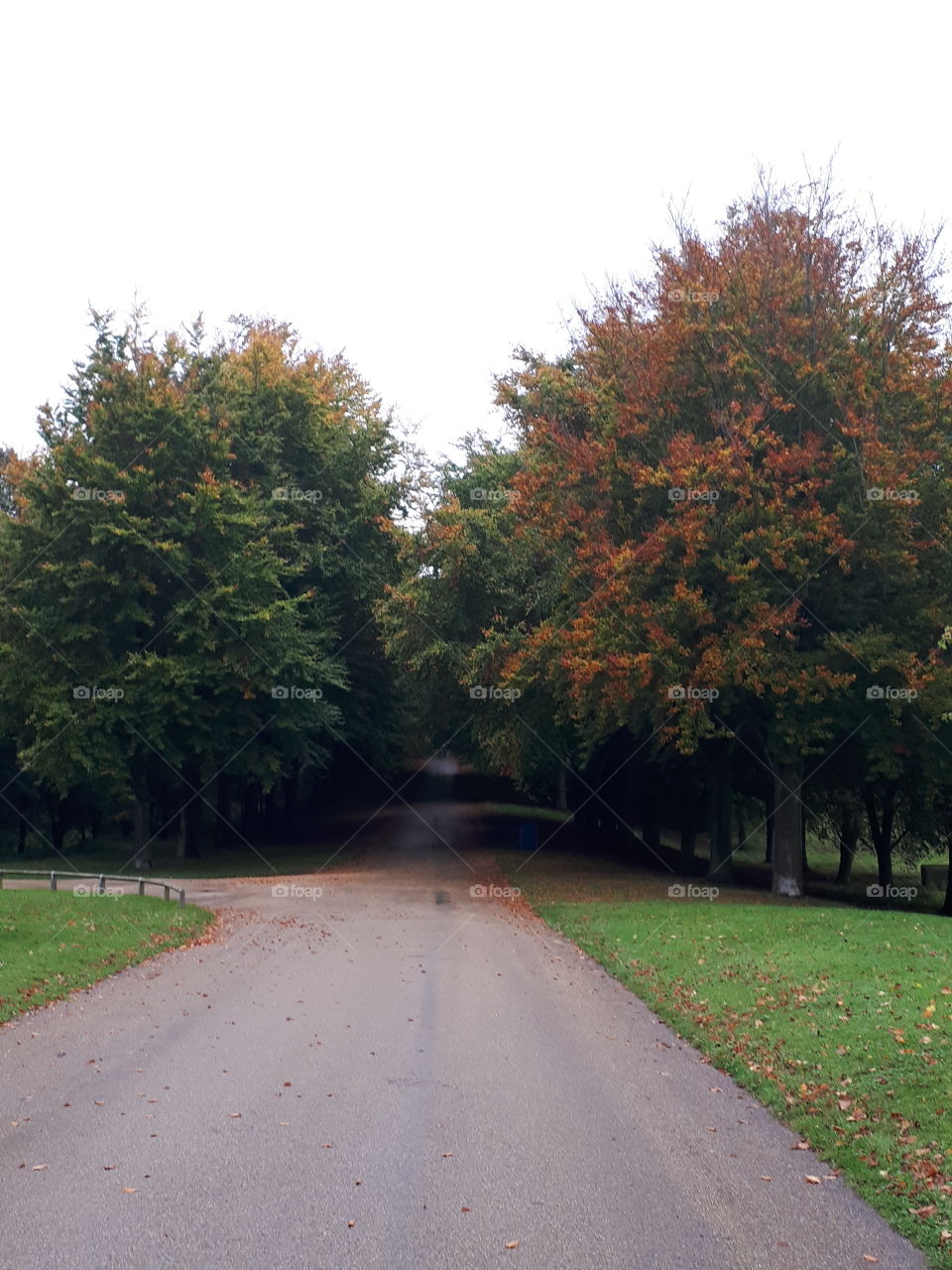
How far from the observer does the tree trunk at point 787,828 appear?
91.8 feet

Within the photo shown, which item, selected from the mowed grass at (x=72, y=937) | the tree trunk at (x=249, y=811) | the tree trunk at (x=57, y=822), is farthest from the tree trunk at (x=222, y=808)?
the mowed grass at (x=72, y=937)

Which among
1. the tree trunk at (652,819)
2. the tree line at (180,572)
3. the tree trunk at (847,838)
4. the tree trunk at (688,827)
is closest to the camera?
the tree line at (180,572)

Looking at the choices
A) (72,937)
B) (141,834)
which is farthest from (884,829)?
(72,937)

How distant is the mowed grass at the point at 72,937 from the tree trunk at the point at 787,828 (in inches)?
541

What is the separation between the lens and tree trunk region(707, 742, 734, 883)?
31.0 metres

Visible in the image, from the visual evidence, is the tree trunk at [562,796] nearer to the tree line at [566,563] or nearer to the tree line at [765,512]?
the tree line at [566,563]

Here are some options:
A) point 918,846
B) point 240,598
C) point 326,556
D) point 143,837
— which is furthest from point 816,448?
point 918,846

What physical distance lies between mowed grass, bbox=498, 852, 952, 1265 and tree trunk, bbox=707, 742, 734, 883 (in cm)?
714

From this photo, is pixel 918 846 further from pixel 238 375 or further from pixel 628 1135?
pixel 628 1135

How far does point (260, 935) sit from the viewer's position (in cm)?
1998

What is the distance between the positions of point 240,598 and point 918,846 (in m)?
33.3

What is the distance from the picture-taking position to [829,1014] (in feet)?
38.6

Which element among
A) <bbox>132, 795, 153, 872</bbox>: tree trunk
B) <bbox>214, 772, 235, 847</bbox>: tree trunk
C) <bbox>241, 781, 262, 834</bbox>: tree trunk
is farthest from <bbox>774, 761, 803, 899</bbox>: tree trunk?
<bbox>241, 781, 262, 834</bbox>: tree trunk

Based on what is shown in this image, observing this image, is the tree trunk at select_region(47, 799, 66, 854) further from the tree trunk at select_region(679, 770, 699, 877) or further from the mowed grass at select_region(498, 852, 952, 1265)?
the mowed grass at select_region(498, 852, 952, 1265)
